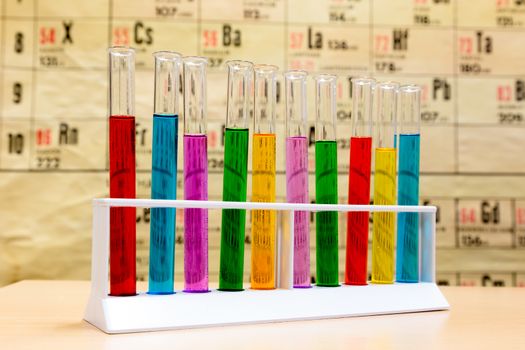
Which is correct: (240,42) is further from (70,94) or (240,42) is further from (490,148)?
(490,148)

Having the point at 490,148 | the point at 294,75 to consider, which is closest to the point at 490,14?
the point at 490,148

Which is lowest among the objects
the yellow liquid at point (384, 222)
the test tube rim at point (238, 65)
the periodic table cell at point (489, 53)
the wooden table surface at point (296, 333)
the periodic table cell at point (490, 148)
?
the wooden table surface at point (296, 333)

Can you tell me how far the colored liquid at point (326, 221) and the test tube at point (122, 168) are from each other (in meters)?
0.28

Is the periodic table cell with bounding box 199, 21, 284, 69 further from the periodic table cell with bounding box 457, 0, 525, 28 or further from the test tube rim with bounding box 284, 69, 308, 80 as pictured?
the test tube rim with bounding box 284, 69, 308, 80

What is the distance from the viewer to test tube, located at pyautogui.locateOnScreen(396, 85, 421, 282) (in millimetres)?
1065

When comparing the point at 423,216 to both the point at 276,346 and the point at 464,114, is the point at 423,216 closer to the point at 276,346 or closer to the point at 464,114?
the point at 276,346

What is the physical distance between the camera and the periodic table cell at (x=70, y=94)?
5.41 feet

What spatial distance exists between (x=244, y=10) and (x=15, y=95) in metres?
0.58

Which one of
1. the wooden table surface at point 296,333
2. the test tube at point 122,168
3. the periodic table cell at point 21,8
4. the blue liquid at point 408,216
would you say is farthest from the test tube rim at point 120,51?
the periodic table cell at point 21,8

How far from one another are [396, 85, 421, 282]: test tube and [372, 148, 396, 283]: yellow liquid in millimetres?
24

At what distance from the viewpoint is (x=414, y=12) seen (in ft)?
5.59

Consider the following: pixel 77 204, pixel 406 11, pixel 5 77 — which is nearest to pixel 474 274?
pixel 406 11

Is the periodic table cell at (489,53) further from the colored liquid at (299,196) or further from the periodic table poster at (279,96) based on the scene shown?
the colored liquid at (299,196)

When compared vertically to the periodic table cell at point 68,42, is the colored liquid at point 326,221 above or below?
below
